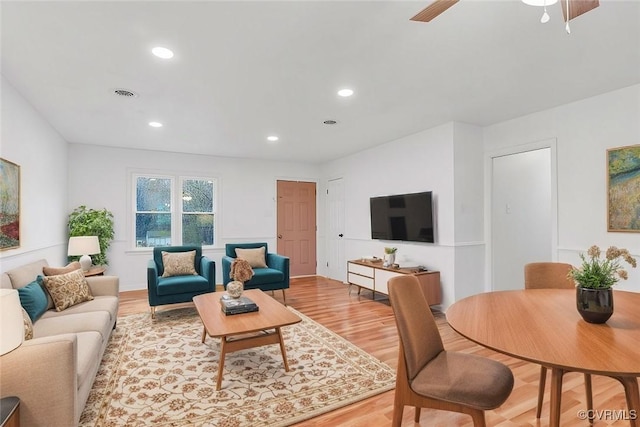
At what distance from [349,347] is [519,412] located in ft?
4.75

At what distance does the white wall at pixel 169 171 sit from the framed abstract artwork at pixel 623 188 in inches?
200

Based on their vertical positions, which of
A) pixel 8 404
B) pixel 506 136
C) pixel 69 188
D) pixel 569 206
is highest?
pixel 506 136

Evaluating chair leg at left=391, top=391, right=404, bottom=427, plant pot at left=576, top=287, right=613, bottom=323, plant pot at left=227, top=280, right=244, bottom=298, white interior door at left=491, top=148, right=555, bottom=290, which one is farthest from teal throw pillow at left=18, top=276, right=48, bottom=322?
white interior door at left=491, top=148, right=555, bottom=290

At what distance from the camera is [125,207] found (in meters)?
5.65

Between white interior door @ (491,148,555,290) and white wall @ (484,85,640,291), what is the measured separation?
824 millimetres

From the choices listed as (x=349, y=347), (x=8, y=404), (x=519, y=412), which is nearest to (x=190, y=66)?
(x=8, y=404)

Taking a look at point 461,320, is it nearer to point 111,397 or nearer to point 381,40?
point 381,40

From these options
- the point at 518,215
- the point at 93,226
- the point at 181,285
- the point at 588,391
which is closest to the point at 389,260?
the point at 518,215

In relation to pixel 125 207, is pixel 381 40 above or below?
above

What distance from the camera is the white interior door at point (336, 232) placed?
6609 mm

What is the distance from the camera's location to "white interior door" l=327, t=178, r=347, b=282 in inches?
260

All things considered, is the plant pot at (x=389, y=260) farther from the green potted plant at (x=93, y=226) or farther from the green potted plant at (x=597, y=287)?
the green potted plant at (x=93, y=226)

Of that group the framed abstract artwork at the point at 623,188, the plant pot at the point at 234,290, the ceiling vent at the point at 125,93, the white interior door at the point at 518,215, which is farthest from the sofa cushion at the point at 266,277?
the framed abstract artwork at the point at 623,188

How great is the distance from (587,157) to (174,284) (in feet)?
16.0
